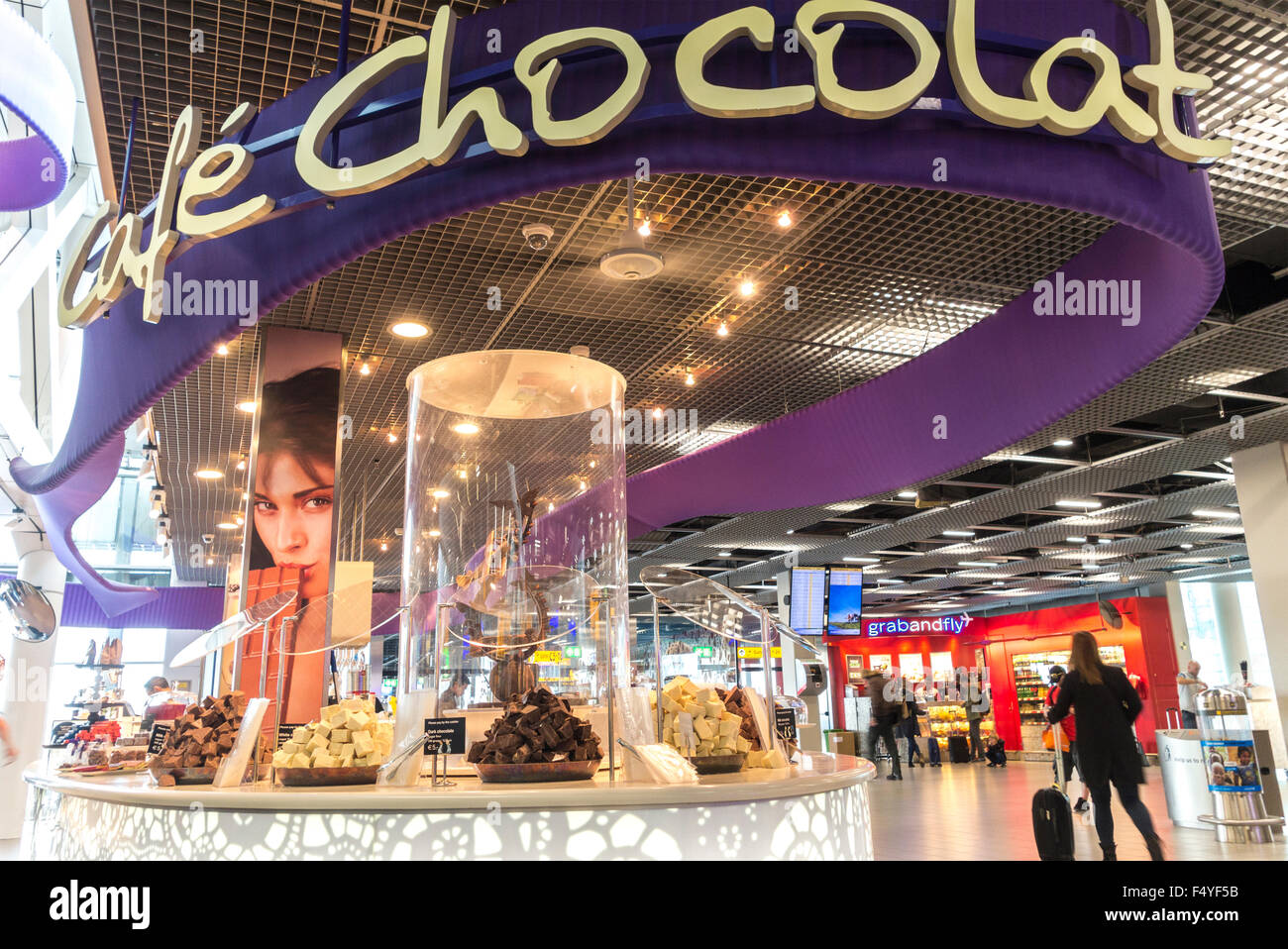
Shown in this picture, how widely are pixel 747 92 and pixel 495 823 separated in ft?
6.96

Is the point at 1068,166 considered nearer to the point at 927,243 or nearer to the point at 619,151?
the point at 619,151

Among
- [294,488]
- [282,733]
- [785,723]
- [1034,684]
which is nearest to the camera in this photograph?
[282,733]

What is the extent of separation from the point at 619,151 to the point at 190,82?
7.20ft

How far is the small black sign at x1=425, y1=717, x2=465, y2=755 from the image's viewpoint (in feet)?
7.80

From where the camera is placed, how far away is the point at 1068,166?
111 inches

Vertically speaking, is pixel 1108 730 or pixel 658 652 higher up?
pixel 658 652

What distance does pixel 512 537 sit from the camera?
3.31m

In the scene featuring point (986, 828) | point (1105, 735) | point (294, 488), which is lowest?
point (986, 828)

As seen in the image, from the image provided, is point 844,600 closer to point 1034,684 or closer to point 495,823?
point 1034,684

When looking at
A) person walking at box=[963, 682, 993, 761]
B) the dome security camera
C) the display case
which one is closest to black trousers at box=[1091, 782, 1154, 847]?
the dome security camera

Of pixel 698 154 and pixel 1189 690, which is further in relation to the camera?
pixel 1189 690

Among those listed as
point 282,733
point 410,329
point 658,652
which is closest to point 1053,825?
point 658,652

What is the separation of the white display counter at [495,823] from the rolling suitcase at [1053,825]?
2523mm
